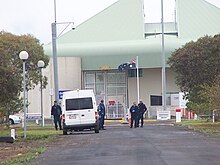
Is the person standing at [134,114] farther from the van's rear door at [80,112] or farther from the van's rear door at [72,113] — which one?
the van's rear door at [72,113]

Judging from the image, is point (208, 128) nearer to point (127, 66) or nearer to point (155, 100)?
point (127, 66)

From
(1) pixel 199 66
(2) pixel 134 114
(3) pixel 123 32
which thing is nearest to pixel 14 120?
(2) pixel 134 114

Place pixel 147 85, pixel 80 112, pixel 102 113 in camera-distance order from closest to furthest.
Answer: pixel 80 112
pixel 102 113
pixel 147 85

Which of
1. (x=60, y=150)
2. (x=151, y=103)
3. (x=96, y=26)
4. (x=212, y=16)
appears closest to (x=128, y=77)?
(x=151, y=103)

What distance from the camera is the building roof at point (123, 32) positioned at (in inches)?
2532

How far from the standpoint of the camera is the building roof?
64.3m

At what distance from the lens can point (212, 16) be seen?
3051 inches

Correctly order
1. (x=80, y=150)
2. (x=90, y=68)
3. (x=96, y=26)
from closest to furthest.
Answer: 1. (x=80, y=150)
2. (x=90, y=68)
3. (x=96, y=26)

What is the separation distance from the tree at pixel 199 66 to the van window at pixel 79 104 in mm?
6831


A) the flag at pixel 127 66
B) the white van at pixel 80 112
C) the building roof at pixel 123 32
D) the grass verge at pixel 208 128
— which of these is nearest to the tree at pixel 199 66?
the grass verge at pixel 208 128

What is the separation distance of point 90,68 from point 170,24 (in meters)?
19.6

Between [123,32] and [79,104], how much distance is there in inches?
1824

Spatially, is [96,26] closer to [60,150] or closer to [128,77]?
[128,77]

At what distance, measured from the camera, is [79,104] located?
28375mm
